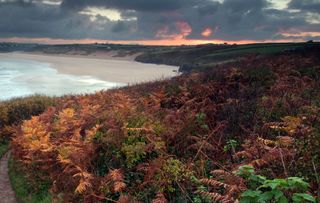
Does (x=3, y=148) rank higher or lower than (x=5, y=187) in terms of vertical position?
lower

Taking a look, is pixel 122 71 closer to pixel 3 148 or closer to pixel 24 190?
pixel 3 148

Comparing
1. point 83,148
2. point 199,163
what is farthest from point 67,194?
point 199,163

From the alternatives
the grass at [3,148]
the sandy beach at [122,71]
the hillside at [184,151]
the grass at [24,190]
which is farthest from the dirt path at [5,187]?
the sandy beach at [122,71]

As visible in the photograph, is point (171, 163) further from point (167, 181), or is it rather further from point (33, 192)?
point (33, 192)

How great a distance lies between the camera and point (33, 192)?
11.6 meters

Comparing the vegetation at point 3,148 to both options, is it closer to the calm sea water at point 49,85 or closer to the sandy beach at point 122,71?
the sandy beach at point 122,71

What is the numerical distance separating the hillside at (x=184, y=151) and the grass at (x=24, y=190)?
0.22 m

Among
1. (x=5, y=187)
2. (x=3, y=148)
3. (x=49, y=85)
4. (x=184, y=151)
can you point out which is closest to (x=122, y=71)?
(x=49, y=85)

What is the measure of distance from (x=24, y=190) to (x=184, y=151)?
5.77 meters

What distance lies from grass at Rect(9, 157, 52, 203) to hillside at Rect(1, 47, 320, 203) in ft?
0.73

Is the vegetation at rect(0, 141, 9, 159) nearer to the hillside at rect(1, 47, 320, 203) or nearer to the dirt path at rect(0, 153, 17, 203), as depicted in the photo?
the dirt path at rect(0, 153, 17, 203)

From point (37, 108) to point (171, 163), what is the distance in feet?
57.1

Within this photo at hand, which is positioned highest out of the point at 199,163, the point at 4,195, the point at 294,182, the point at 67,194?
the point at 294,182

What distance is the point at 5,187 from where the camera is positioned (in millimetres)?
13070
